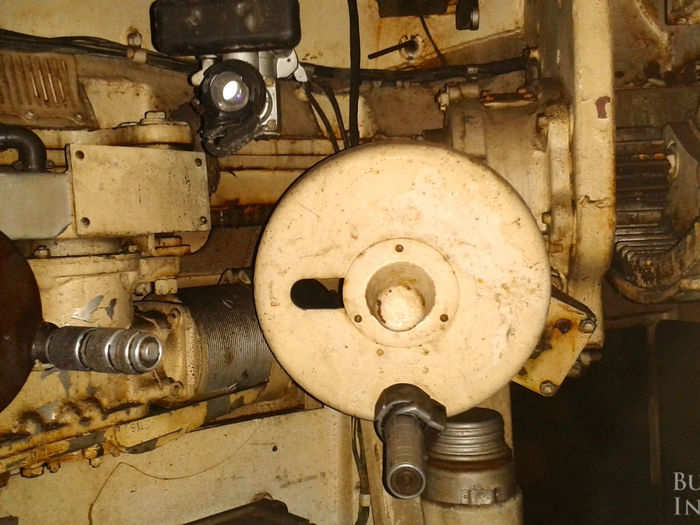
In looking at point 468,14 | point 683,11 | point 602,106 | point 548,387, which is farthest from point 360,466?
point 683,11

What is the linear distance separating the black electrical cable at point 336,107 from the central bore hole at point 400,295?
22.9 inches

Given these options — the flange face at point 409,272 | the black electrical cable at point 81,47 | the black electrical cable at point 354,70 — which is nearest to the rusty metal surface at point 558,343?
the flange face at point 409,272

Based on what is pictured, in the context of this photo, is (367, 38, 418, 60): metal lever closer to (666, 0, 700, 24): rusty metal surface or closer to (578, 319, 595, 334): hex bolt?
(666, 0, 700, 24): rusty metal surface

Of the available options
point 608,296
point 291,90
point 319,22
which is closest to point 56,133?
point 291,90

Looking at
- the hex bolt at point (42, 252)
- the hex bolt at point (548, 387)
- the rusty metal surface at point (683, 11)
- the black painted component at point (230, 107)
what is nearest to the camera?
the hex bolt at point (42, 252)

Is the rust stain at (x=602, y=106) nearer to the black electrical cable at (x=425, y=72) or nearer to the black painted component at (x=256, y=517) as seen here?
the black electrical cable at (x=425, y=72)

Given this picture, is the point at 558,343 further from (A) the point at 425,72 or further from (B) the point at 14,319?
(B) the point at 14,319

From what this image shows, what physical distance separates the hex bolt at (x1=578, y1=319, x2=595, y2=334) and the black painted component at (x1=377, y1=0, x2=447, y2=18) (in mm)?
891

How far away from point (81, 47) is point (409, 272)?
32.3 inches

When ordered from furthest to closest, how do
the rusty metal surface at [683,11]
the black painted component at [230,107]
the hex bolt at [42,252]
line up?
the rusty metal surface at [683,11], the black painted component at [230,107], the hex bolt at [42,252]

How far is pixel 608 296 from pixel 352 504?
96cm

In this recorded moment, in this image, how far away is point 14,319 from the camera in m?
1.01

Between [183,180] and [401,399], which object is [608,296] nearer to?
[401,399]

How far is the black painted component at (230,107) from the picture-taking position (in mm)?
1187
